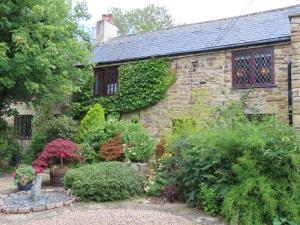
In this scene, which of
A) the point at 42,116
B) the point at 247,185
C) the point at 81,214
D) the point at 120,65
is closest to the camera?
the point at 247,185

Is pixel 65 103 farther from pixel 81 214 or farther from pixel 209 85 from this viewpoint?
pixel 81 214

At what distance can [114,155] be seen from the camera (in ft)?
32.2

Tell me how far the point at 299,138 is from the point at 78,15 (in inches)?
425

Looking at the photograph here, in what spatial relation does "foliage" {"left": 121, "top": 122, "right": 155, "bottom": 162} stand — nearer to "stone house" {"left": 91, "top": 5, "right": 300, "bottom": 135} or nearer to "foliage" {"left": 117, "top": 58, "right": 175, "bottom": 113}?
"stone house" {"left": 91, "top": 5, "right": 300, "bottom": 135}

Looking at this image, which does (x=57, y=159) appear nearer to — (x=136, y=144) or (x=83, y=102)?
(x=136, y=144)

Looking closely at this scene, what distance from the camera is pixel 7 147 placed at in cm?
1320

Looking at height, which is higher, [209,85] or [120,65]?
[120,65]

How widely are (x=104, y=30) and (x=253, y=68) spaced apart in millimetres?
9965

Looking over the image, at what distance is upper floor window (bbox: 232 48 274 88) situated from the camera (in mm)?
11820

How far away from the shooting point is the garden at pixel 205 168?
5625mm

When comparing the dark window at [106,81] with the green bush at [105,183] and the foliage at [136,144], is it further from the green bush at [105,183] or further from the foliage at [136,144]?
the green bush at [105,183]

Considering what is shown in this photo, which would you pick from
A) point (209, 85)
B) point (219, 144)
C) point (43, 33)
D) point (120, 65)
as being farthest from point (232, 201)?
point (120, 65)

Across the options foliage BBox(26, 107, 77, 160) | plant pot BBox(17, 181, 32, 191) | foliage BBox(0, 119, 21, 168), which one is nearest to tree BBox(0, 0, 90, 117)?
foliage BBox(26, 107, 77, 160)

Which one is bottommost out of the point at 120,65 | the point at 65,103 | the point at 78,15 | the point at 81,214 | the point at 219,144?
the point at 81,214
